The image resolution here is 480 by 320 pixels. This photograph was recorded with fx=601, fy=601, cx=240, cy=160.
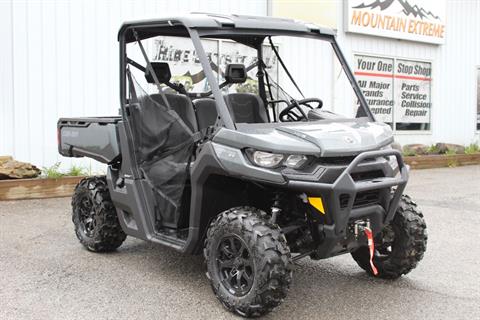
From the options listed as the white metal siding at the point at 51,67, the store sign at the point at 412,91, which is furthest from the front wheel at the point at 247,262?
the store sign at the point at 412,91

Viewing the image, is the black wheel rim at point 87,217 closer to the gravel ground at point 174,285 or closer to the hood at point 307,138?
the gravel ground at point 174,285

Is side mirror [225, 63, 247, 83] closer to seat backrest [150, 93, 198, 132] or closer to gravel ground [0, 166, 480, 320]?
seat backrest [150, 93, 198, 132]

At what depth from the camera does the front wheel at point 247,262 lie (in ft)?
12.4

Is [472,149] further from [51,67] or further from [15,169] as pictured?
[15,169]

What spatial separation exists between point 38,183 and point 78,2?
2.95 meters

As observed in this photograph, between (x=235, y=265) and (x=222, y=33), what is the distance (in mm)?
1670

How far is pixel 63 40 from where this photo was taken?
9258 mm

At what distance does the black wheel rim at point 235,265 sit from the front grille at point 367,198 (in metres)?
0.81

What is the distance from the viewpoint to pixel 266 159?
3.92 meters

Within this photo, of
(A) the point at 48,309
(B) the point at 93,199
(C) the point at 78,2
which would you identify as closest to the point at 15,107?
(C) the point at 78,2

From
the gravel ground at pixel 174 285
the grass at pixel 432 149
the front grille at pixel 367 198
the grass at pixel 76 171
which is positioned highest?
the front grille at pixel 367 198

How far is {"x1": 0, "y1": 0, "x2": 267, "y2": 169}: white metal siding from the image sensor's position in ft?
29.0

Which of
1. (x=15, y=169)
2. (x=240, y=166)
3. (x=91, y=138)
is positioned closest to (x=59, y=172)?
(x=15, y=169)

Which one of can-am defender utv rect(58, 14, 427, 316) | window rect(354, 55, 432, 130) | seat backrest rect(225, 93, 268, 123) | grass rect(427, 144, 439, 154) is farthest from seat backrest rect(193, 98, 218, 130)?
grass rect(427, 144, 439, 154)
